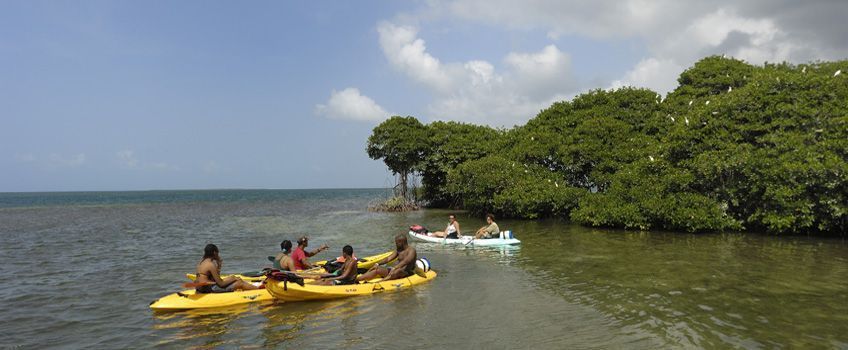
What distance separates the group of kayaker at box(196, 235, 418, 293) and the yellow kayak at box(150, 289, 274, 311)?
258mm

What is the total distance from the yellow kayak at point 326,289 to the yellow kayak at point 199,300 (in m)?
0.55

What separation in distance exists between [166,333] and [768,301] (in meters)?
12.1

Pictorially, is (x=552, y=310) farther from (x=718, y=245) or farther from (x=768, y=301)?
(x=718, y=245)

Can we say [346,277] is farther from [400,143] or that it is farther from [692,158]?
[400,143]

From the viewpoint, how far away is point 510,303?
11297 millimetres

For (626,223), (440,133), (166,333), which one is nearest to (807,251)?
(626,223)

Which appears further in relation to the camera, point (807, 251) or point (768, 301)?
point (807, 251)

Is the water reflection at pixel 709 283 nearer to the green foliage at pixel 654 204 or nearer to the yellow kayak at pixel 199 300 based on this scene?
the green foliage at pixel 654 204

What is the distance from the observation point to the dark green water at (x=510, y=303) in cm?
892

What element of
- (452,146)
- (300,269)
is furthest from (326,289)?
(452,146)

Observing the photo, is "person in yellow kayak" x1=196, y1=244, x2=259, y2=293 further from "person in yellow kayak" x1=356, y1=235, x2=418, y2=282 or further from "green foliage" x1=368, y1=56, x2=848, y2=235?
"green foliage" x1=368, y1=56, x2=848, y2=235

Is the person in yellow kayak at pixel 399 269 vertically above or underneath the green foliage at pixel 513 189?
underneath

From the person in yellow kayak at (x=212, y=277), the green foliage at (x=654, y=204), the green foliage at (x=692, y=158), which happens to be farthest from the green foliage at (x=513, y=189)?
the person in yellow kayak at (x=212, y=277)

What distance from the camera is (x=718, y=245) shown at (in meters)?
18.7
